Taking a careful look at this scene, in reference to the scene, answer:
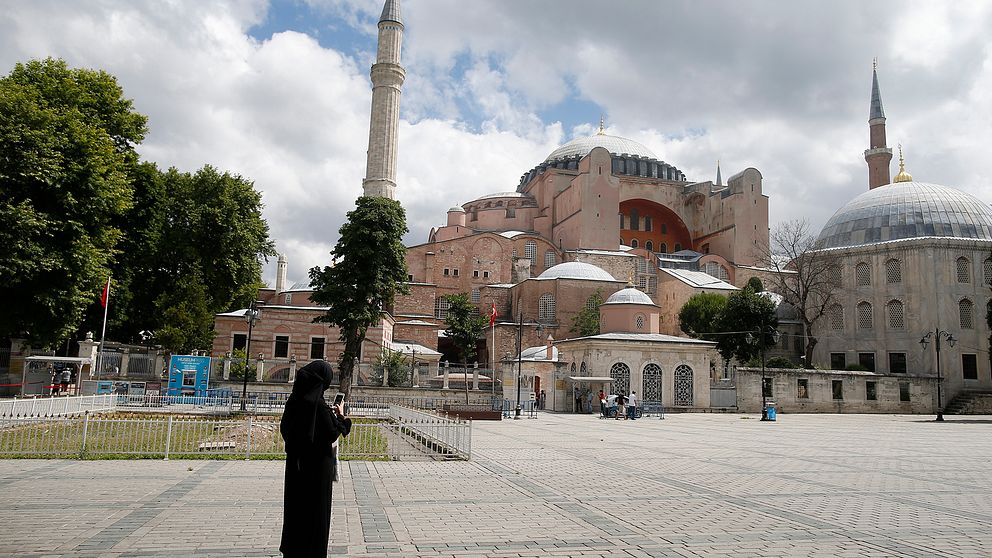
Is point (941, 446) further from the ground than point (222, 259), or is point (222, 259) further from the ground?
point (222, 259)

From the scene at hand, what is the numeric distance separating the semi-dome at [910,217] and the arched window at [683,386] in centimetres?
1645

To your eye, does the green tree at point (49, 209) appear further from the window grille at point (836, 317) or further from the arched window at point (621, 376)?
the window grille at point (836, 317)

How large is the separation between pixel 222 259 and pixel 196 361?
27.4 feet

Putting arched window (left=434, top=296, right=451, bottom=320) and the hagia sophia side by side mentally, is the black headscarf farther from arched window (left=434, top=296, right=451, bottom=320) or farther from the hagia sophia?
arched window (left=434, top=296, right=451, bottom=320)

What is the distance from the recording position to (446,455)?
1093 cm

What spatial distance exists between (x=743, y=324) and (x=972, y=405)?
10.7m

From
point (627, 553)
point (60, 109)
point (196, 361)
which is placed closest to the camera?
point (627, 553)

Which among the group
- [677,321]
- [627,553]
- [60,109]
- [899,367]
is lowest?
[627,553]

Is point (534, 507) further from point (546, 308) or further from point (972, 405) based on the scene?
point (546, 308)

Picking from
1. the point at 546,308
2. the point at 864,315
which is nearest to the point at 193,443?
the point at 546,308

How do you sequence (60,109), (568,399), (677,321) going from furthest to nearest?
(677,321) < (568,399) < (60,109)

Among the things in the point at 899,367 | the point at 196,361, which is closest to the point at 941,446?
the point at 196,361

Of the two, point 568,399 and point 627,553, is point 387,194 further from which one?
point 627,553

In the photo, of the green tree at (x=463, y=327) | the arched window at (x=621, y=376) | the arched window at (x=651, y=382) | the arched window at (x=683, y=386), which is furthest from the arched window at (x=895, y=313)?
the green tree at (x=463, y=327)
